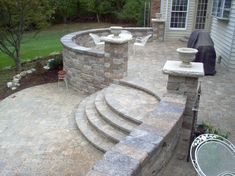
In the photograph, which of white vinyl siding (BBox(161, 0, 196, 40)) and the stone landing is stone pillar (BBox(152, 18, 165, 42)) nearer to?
white vinyl siding (BBox(161, 0, 196, 40))

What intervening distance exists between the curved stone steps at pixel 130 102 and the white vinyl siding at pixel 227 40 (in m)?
3.38

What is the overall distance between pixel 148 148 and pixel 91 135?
2537 mm

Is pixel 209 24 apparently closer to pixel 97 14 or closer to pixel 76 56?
pixel 76 56

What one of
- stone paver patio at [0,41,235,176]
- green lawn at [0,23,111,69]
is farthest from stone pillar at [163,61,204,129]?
green lawn at [0,23,111,69]

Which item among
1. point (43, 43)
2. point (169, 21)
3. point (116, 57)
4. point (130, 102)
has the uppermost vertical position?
point (169, 21)

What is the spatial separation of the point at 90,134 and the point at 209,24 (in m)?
8.96

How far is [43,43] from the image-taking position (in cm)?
1880

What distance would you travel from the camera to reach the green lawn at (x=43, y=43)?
15.0 meters

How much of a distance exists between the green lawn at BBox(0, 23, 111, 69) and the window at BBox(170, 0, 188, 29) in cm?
668

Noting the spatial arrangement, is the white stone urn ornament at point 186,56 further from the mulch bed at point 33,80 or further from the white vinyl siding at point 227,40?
the mulch bed at point 33,80

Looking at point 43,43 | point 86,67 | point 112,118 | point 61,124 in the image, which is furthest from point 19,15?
point 43,43

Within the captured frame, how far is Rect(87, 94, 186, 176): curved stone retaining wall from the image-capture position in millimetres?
→ 2854

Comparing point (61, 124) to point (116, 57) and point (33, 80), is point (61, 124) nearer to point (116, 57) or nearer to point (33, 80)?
point (116, 57)

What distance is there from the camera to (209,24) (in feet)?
40.2
